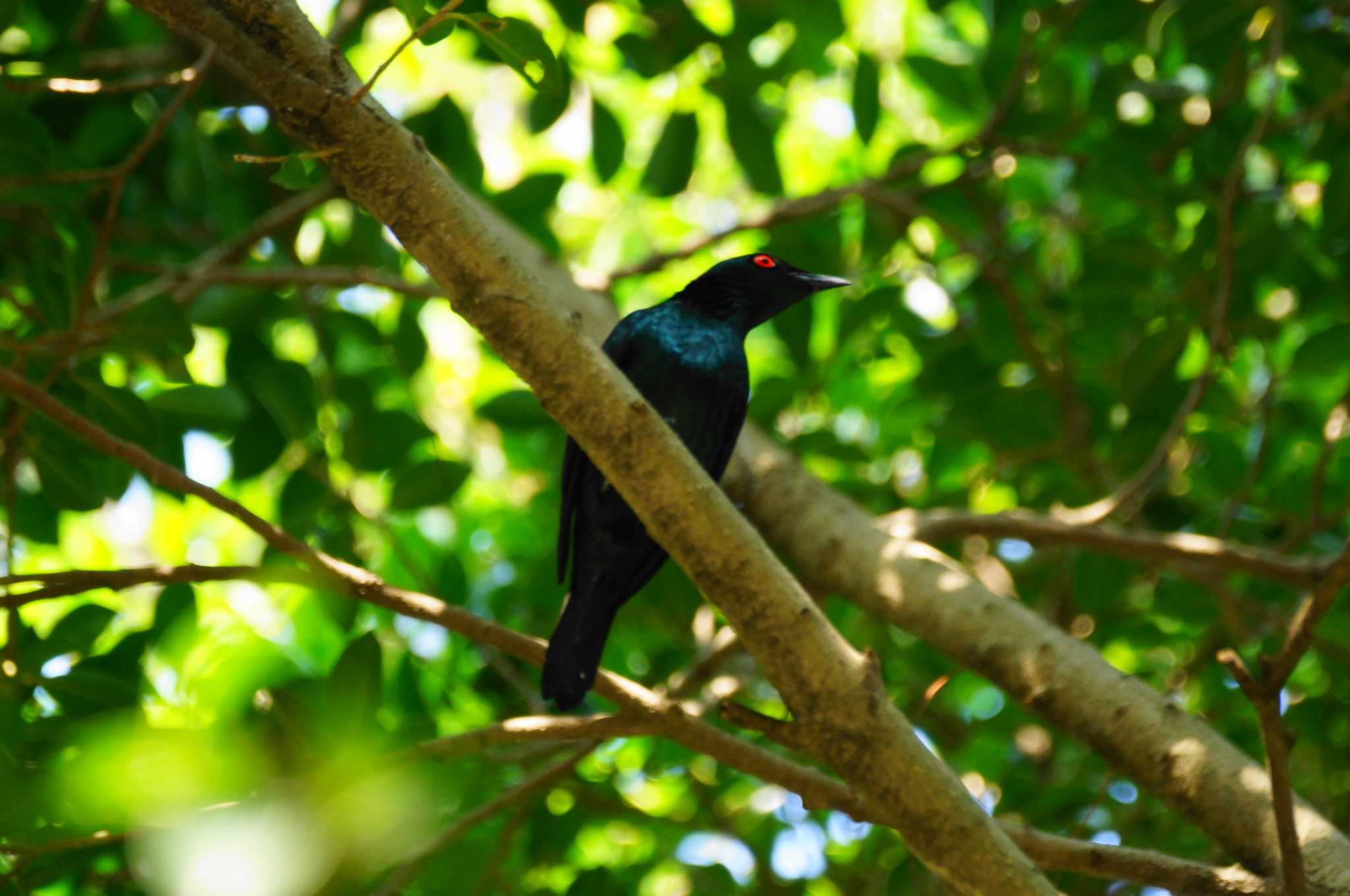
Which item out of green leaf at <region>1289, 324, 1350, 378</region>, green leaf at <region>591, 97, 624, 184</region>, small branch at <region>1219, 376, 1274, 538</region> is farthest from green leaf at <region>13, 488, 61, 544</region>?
green leaf at <region>1289, 324, 1350, 378</region>

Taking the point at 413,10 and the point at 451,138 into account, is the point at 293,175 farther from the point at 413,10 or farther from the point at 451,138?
the point at 451,138

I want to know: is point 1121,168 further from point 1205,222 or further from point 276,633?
point 276,633

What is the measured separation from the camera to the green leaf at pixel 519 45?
7.47ft

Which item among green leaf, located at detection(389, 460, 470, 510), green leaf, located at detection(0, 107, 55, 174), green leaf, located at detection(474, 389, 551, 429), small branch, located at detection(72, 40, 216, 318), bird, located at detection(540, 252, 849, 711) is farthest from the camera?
green leaf, located at detection(474, 389, 551, 429)

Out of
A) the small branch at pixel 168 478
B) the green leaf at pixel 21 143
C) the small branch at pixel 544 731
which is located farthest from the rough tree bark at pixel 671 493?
the green leaf at pixel 21 143

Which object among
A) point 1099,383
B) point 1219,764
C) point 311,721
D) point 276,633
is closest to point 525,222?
point 276,633

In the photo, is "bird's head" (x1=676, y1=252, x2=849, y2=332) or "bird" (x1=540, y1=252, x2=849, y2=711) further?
"bird's head" (x1=676, y1=252, x2=849, y2=332)

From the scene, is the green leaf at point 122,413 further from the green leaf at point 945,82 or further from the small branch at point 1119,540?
the green leaf at point 945,82

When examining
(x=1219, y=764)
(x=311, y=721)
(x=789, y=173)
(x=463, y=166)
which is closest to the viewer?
(x=311, y=721)

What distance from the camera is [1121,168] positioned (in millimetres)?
3656

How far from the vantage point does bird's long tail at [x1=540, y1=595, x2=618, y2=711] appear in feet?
9.48

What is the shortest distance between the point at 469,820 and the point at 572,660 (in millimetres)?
524

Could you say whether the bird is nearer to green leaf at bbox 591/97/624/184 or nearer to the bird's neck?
the bird's neck

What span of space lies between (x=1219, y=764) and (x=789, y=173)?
186 inches
